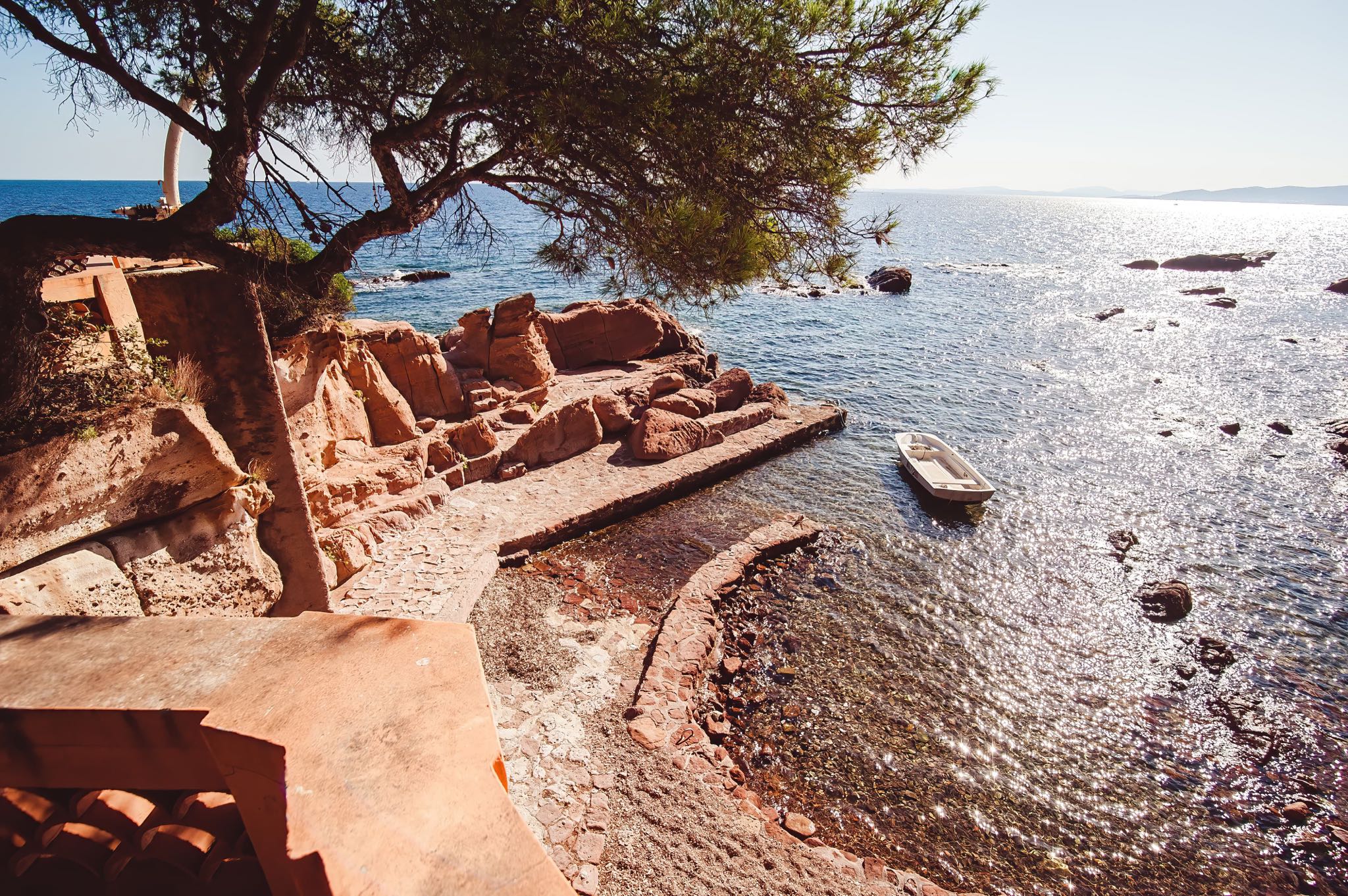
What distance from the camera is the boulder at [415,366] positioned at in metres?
14.6

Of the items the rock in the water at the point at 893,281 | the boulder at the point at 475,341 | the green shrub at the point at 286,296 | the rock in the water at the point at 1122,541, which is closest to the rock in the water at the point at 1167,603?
the rock in the water at the point at 1122,541

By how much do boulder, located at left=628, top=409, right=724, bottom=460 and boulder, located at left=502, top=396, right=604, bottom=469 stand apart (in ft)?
3.55

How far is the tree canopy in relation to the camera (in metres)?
5.31

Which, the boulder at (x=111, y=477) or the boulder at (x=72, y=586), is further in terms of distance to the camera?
the boulder at (x=111, y=477)

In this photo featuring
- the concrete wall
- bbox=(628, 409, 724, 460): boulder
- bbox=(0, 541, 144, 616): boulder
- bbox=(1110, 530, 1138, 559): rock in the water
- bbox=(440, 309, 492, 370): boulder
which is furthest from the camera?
→ bbox=(440, 309, 492, 370): boulder

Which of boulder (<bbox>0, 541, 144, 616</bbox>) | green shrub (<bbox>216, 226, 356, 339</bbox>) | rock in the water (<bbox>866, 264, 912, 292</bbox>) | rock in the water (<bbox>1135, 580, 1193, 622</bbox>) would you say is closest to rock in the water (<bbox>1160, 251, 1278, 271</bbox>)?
rock in the water (<bbox>866, 264, 912, 292</bbox>)

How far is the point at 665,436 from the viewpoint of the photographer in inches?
618

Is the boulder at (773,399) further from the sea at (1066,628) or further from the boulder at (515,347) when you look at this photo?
the boulder at (515,347)

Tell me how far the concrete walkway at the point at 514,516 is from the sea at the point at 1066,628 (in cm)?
101

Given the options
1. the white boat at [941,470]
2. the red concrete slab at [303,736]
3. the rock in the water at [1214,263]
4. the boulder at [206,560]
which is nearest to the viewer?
the red concrete slab at [303,736]

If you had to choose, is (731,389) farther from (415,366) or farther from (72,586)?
(72,586)

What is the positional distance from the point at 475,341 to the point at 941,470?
539 inches

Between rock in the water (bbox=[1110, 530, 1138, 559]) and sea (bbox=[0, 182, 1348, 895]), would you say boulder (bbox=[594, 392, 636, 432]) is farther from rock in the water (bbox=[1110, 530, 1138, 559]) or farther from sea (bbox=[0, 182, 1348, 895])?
rock in the water (bbox=[1110, 530, 1138, 559])

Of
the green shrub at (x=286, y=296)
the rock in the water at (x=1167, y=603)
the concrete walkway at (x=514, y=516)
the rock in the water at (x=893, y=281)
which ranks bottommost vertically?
the rock in the water at (x=1167, y=603)
